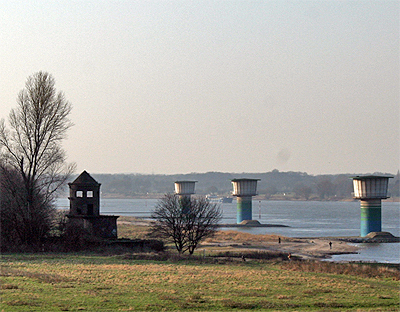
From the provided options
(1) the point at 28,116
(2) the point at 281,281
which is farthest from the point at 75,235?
(2) the point at 281,281

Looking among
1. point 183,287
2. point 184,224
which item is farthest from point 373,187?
point 183,287

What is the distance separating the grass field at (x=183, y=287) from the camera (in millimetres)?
22922

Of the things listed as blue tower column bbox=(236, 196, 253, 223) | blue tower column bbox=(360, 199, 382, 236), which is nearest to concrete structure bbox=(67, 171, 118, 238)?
blue tower column bbox=(360, 199, 382, 236)

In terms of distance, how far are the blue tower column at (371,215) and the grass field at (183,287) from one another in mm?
62563

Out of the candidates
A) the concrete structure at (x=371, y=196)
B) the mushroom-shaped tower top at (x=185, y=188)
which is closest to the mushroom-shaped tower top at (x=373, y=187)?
the concrete structure at (x=371, y=196)

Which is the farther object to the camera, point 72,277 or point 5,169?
point 5,169

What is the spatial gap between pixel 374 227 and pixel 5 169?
2657 inches

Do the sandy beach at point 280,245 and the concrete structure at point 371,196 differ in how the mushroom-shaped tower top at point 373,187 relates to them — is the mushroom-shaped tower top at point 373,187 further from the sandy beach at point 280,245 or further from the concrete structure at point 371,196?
the sandy beach at point 280,245

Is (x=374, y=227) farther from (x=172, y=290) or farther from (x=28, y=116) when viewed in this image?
(x=172, y=290)

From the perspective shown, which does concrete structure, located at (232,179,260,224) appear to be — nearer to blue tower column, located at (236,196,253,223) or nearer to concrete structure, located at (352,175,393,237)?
blue tower column, located at (236,196,253,223)

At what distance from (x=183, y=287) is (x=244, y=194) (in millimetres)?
115828

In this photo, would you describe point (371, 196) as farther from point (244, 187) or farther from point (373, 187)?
point (244, 187)

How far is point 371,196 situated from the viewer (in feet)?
327

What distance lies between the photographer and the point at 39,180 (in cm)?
5603
